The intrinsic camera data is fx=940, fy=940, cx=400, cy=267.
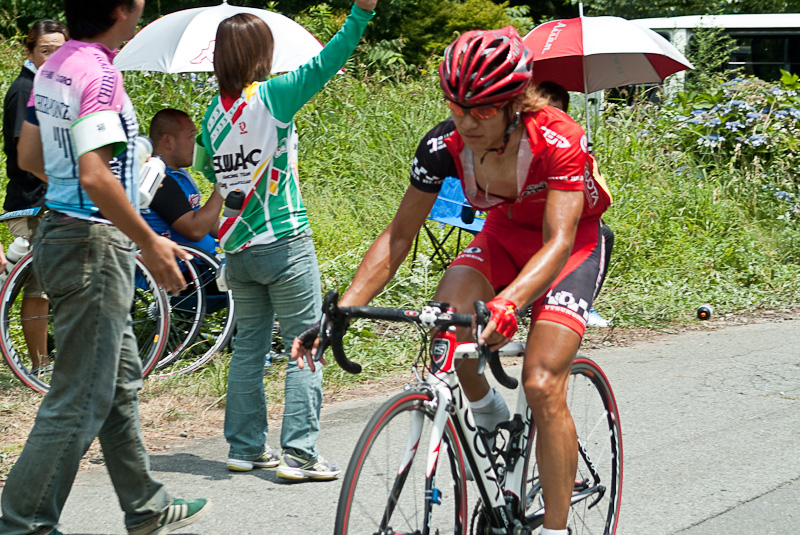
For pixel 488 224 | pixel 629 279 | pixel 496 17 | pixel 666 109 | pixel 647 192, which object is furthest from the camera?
pixel 496 17

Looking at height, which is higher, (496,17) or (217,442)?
(496,17)

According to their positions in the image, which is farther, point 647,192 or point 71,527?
point 647,192

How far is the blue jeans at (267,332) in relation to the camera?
4426mm

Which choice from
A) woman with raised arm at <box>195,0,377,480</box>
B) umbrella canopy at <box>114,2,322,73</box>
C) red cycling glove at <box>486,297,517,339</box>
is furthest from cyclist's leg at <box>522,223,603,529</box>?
umbrella canopy at <box>114,2,322,73</box>

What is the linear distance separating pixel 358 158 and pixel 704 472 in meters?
6.15

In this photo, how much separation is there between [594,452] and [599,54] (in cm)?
526

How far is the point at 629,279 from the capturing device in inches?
341

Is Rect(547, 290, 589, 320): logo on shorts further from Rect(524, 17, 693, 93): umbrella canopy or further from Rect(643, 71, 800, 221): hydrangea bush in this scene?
Rect(643, 71, 800, 221): hydrangea bush

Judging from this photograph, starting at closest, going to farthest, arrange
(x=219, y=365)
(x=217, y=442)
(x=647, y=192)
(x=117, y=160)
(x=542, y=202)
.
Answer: (x=117, y=160) < (x=542, y=202) < (x=217, y=442) < (x=219, y=365) < (x=647, y=192)

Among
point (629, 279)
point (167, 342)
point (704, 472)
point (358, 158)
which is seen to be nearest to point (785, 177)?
point (629, 279)

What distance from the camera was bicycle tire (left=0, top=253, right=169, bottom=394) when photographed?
5496mm

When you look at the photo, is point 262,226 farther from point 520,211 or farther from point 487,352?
point 487,352

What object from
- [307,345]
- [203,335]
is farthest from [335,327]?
[203,335]

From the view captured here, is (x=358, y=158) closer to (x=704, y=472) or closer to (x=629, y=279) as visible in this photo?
(x=629, y=279)
